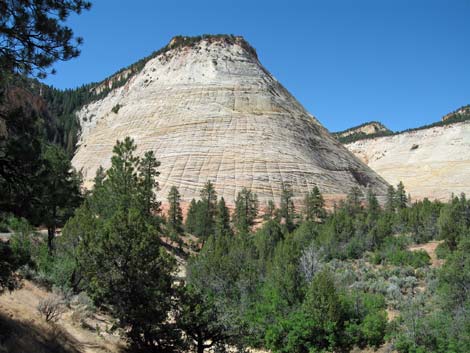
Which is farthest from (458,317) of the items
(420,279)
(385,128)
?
(385,128)

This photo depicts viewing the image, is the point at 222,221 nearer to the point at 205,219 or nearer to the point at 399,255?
the point at 205,219

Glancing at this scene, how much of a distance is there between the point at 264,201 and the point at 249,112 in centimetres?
1920

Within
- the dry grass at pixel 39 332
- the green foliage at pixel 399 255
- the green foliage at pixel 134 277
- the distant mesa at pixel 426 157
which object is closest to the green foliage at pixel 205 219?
the green foliage at pixel 399 255

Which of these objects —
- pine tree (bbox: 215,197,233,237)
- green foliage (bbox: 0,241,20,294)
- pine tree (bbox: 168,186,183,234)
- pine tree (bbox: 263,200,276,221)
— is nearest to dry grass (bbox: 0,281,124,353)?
green foliage (bbox: 0,241,20,294)

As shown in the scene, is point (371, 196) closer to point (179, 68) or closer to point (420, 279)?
point (420, 279)

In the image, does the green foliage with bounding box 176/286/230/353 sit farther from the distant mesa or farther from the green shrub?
the distant mesa

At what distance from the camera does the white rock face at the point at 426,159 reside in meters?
86.6

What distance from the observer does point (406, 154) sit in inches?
4427

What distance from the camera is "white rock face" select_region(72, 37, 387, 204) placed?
193 feet

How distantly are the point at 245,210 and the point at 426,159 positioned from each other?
71520 millimetres

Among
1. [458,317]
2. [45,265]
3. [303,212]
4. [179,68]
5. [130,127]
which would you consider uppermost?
[179,68]

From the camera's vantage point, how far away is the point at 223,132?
64.8 metres

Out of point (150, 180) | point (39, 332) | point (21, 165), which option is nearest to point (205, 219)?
point (150, 180)

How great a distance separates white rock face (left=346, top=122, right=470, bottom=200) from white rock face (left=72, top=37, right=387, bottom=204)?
2045cm
